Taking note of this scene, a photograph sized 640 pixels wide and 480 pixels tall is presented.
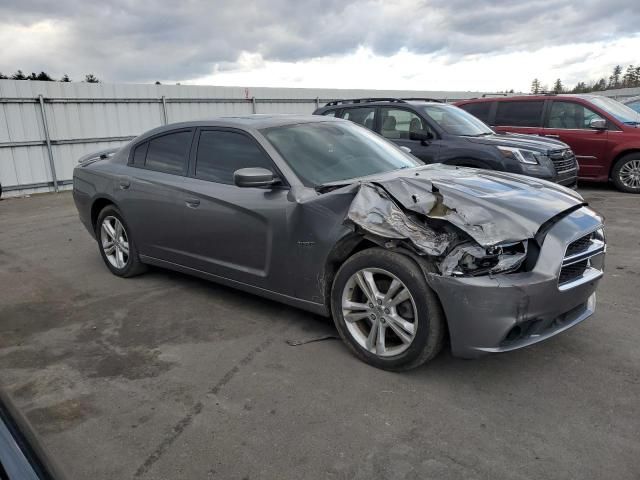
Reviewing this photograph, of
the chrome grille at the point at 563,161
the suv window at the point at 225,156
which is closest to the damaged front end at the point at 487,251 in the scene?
the suv window at the point at 225,156

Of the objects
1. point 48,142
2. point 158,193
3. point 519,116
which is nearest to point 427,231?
point 158,193

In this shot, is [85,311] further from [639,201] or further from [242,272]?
[639,201]

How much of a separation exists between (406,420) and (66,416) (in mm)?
1913

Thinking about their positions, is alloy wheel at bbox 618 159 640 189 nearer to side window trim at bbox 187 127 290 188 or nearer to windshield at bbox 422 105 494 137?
windshield at bbox 422 105 494 137

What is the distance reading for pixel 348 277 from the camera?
3.38 metres

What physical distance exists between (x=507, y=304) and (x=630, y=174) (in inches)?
331

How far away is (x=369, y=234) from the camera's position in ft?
10.7

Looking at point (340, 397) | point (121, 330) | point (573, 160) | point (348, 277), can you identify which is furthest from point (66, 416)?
point (573, 160)

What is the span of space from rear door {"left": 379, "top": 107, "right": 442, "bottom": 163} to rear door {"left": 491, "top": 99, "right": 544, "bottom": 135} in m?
3.17

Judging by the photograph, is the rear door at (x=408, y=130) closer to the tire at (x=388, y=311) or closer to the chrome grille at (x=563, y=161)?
the chrome grille at (x=563, y=161)

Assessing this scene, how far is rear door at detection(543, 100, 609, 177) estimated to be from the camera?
32.1ft

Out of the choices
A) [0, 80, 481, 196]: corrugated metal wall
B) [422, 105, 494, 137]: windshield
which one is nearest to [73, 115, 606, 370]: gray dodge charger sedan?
[422, 105, 494, 137]: windshield

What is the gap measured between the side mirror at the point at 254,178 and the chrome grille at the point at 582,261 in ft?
6.58

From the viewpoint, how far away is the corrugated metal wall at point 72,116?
38.9ft
